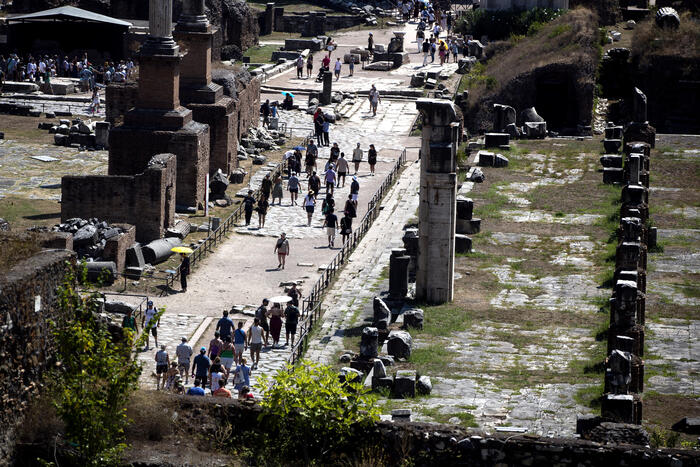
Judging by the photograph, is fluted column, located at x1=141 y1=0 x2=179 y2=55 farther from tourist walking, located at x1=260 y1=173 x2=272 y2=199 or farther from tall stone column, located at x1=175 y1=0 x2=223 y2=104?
tourist walking, located at x1=260 y1=173 x2=272 y2=199

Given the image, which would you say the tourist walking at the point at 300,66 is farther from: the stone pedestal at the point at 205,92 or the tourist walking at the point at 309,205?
the tourist walking at the point at 309,205

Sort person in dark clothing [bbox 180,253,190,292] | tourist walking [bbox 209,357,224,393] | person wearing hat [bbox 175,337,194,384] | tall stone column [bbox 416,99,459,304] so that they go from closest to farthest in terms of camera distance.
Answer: tourist walking [bbox 209,357,224,393]
person wearing hat [bbox 175,337,194,384]
tall stone column [bbox 416,99,459,304]
person in dark clothing [bbox 180,253,190,292]

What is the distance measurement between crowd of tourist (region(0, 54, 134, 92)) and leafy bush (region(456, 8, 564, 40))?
1504 centimetres

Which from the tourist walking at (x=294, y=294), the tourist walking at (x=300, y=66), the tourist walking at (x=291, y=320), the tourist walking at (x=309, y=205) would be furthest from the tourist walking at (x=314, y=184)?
the tourist walking at (x=300, y=66)

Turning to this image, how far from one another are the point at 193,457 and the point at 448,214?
1378 cm

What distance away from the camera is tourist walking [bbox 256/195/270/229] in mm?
35625

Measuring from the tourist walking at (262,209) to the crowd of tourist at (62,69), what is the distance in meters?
18.3

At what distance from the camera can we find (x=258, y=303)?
96.6ft

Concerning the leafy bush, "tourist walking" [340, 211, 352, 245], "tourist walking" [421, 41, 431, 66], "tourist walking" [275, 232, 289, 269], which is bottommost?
"tourist walking" [275, 232, 289, 269]

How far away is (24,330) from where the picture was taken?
14109 mm

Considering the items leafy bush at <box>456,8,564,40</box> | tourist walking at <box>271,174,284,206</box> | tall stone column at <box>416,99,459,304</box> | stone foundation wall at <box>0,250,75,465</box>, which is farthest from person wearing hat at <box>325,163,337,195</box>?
stone foundation wall at <box>0,250,75,465</box>

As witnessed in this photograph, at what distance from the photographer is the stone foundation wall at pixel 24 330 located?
1373cm

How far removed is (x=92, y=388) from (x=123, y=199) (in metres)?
20.2

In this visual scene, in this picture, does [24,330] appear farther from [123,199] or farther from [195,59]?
[195,59]
